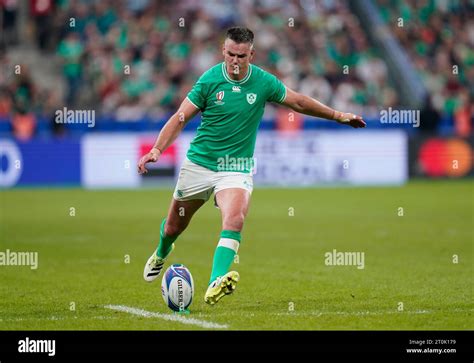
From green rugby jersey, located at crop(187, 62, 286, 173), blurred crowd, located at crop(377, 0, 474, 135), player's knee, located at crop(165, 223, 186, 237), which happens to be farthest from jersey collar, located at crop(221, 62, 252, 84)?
blurred crowd, located at crop(377, 0, 474, 135)

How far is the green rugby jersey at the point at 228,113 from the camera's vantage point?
949 centimetres

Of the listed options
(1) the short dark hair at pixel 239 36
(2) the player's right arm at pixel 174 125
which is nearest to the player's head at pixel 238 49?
(1) the short dark hair at pixel 239 36

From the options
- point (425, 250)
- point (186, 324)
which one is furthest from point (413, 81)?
point (186, 324)

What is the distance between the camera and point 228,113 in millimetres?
9531

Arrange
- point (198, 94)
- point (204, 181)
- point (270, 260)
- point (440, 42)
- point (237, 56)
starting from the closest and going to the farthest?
point (237, 56) < point (198, 94) < point (204, 181) < point (270, 260) < point (440, 42)

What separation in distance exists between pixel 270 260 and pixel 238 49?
4.91m

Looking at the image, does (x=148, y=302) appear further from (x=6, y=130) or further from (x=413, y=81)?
(x=413, y=81)

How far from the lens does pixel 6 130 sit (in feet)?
85.8

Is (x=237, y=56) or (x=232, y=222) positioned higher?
(x=237, y=56)

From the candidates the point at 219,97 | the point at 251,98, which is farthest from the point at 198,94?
the point at 251,98

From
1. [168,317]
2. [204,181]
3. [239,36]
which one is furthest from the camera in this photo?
[204,181]

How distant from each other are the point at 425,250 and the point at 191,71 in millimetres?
16229

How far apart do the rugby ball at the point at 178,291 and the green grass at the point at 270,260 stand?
21 cm

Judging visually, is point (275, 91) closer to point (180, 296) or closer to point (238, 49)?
point (238, 49)
